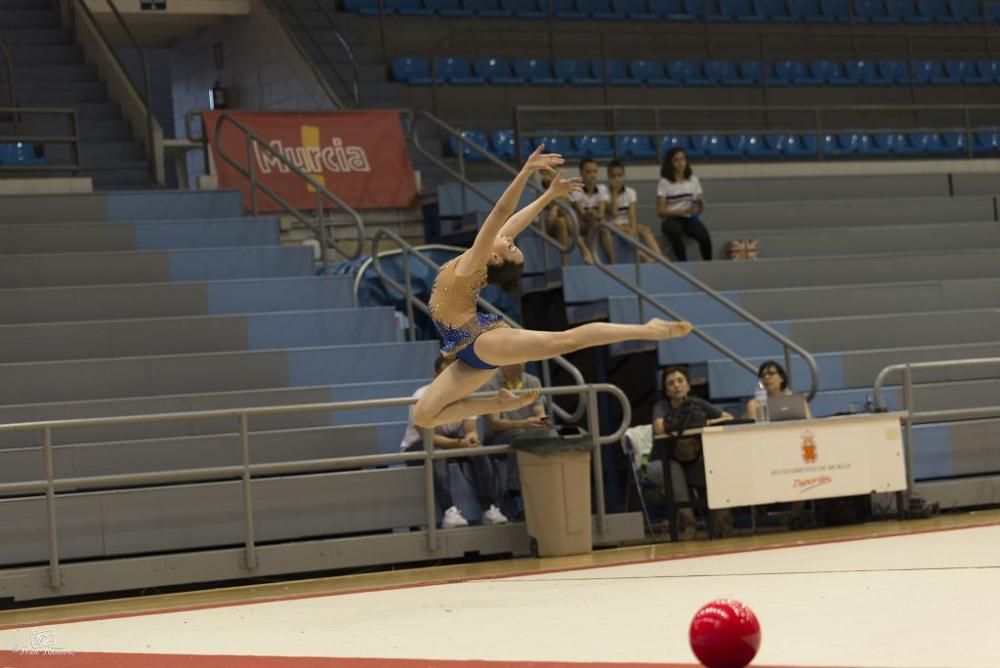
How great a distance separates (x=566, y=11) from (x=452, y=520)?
10686mm

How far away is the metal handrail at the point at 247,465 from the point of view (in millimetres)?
9883

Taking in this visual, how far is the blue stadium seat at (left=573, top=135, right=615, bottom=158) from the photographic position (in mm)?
17719

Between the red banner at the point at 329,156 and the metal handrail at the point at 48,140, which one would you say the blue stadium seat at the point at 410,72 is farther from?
the metal handrail at the point at 48,140

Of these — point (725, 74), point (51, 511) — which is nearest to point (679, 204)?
point (725, 74)

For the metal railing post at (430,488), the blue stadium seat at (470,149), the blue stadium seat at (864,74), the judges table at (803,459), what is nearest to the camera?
the metal railing post at (430,488)

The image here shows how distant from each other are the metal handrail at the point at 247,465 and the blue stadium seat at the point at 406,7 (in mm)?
8985

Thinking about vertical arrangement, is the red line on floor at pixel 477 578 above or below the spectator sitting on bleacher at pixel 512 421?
below

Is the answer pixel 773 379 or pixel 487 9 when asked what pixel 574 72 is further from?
pixel 773 379

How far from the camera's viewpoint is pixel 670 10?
2066cm

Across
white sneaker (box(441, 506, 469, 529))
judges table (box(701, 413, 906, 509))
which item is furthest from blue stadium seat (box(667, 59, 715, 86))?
white sneaker (box(441, 506, 469, 529))

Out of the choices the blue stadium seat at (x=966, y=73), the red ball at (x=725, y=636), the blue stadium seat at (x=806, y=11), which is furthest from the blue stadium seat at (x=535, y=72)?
the red ball at (x=725, y=636)

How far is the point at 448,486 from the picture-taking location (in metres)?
11.1

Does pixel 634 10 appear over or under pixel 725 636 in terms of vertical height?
over

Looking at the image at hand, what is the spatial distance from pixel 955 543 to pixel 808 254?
20.4ft
